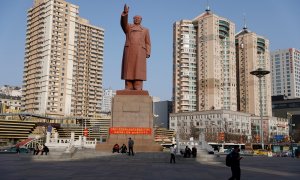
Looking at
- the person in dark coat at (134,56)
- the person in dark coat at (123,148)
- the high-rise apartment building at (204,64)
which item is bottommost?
the person in dark coat at (123,148)

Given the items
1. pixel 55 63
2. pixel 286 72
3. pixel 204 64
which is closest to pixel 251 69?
pixel 204 64

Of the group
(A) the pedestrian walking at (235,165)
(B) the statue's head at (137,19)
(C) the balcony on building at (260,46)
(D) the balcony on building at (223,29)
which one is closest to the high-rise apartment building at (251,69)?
(C) the balcony on building at (260,46)

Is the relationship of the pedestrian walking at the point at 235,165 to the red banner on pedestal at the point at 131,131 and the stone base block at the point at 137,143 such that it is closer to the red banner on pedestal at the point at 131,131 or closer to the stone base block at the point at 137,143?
the stone base block at the point at 137,143

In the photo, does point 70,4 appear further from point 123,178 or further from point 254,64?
point 123,178

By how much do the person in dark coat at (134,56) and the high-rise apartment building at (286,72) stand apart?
168 metres

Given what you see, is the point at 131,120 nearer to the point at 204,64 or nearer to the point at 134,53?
the point at 134,53

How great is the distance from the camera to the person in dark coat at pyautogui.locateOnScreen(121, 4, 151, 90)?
108ft

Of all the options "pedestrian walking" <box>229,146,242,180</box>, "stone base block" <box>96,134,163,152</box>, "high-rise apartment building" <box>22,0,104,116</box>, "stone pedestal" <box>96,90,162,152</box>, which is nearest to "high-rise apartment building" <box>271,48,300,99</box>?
"high-rise apartment building" <box>22,0,104,116</box>

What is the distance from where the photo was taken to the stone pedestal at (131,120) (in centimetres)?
3114

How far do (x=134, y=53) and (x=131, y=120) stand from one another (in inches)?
251

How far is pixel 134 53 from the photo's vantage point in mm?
33219

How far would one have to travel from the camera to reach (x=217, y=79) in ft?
380

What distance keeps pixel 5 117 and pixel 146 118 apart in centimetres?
8095

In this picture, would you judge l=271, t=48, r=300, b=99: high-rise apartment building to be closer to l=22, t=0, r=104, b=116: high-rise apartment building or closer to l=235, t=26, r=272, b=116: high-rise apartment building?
l=235, t=26, r=272, b=116: high-rise apartment building
